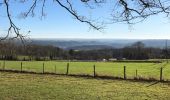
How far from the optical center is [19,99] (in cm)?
1795

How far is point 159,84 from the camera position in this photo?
28.1 m

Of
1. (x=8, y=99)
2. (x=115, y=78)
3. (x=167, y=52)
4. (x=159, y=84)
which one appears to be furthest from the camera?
(x=115, y=78)

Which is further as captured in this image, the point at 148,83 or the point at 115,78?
the point at 115,78

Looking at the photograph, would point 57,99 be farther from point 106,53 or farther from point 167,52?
point 106,53

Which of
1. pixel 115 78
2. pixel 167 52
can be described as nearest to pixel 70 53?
pixel 115 78

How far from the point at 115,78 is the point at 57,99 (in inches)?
565

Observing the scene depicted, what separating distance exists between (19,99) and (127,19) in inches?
437

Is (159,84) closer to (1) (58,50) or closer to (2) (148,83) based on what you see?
(2) (148,83)

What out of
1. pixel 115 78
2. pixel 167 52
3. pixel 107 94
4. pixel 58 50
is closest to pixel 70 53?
pixel 58 50

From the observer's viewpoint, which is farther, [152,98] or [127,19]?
[152,98]

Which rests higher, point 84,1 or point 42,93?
point 84,1

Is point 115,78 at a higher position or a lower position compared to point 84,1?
lower

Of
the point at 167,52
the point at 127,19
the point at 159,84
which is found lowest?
the point at 159,84

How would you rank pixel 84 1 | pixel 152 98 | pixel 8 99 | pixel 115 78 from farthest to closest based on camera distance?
1. pixel 115 78
2. pixel 152 98
3. pixel 8 99
4. pixel 84 1
